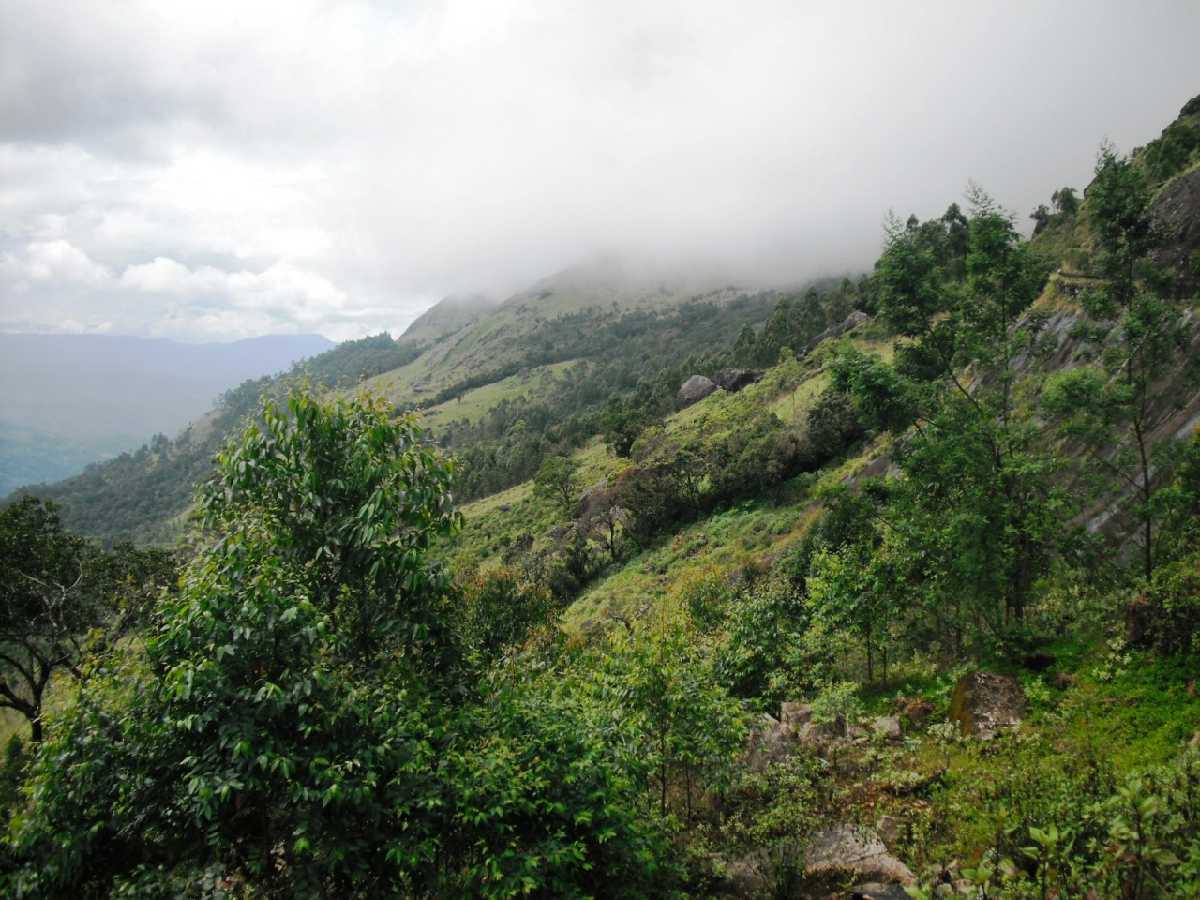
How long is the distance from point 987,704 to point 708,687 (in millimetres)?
5353

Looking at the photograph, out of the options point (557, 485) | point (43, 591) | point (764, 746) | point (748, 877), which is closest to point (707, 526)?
point (557, 485)

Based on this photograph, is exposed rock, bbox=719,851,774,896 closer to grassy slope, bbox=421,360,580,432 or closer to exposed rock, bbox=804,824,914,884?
exposed rock, bbox=804,824,914,884

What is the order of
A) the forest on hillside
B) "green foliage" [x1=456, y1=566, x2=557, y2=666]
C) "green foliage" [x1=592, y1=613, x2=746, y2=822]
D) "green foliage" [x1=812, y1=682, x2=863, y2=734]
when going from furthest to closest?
"green foliage" [x1=456, y1=566, x2=557, y2=666], "green foliage" [x1=812, y1=682, x2=863, y2=734], "green foliage" [x1=592, y1=613, x2=746, y2=822], the forest on hillside

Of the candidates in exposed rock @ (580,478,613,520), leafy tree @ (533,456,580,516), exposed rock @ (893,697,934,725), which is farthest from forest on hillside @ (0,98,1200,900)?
leafy tree @ (533,456,580,516)

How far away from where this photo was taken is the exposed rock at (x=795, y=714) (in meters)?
12.0

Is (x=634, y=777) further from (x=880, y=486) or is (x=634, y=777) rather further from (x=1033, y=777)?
(x=880, y=486)

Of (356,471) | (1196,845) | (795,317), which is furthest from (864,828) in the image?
(795,317)

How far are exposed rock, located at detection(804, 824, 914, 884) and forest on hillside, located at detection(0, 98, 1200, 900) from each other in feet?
0.16

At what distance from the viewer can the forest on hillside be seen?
4.62m

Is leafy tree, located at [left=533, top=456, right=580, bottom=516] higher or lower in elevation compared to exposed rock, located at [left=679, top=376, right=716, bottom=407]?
lower

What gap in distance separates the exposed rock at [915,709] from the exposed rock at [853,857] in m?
4.71

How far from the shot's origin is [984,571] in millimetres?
11969

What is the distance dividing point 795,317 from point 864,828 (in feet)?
314

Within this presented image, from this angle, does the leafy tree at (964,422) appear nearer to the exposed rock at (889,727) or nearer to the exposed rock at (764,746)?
the exposed rock at (889,727)
